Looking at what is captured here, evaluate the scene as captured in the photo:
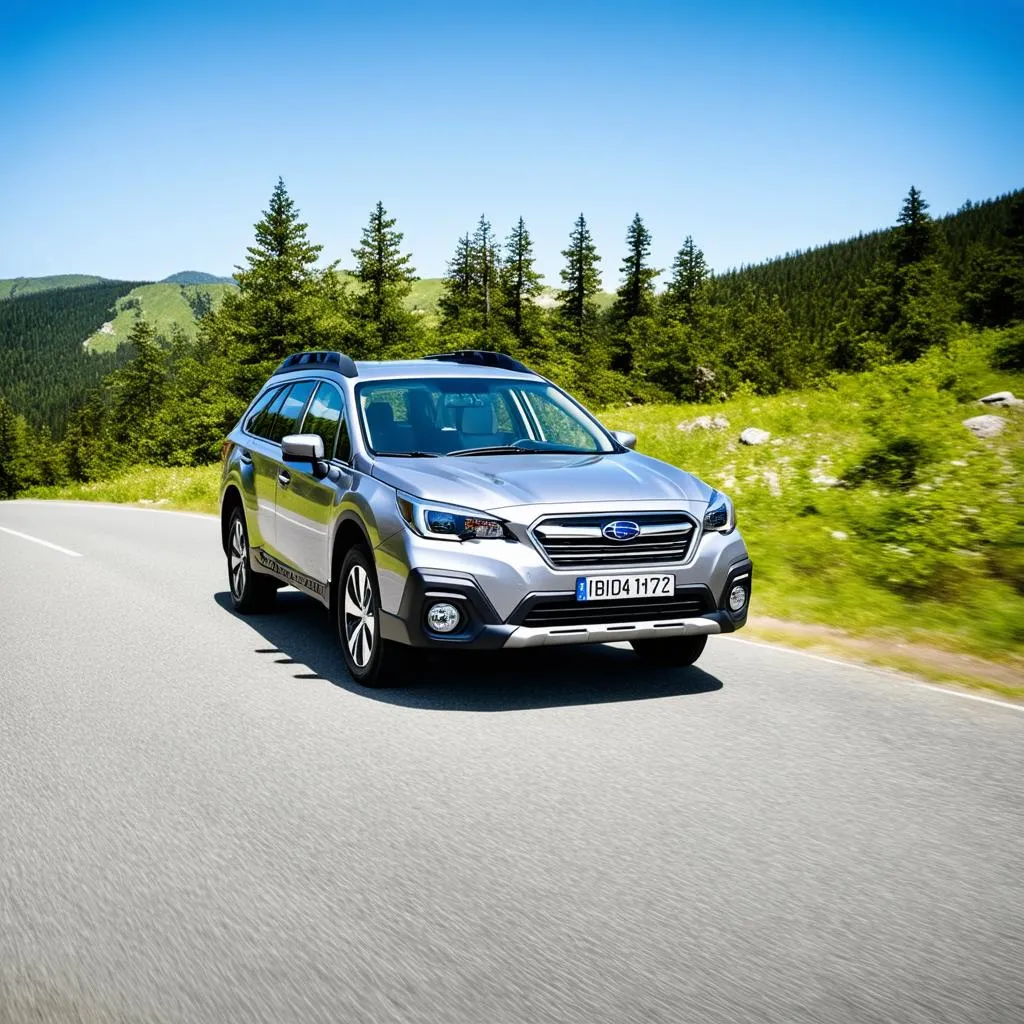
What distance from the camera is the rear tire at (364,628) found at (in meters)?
6.16

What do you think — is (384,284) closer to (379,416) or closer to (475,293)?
(475,293)

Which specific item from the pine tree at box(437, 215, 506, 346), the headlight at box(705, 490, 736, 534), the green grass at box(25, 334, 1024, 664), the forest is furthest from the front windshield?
the pine tree at box(437, 215, 506, 346)

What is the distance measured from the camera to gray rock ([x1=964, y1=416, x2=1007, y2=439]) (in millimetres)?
16375

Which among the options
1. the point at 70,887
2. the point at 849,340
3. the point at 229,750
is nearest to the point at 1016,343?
the point at 229,750

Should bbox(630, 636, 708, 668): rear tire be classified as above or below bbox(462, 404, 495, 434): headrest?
below

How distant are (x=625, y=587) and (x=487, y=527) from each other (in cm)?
81

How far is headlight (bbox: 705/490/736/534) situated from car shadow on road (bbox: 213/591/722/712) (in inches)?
37.9

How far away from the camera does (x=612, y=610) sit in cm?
582

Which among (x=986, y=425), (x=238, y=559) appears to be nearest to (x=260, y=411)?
(x=238, y=559)

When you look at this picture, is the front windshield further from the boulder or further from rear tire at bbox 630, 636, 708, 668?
the boulder

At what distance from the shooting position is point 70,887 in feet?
11.5

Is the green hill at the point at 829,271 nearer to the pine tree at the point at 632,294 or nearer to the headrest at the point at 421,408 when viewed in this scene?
the pine tree at the point at 632,294

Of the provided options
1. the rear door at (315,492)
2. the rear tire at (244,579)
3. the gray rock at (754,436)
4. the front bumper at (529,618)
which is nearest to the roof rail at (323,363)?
the rear door at (315,492)

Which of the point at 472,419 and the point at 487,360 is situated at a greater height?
the point at 487,360
